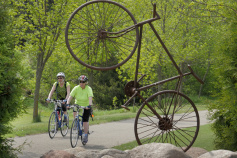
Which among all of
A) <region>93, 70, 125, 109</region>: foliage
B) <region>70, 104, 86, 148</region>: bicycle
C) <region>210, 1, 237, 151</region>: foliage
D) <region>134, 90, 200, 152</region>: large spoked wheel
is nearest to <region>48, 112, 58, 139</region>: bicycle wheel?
<region>70, 104, 86, 148</region>: bicycle

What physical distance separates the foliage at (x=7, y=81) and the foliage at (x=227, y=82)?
4.19m

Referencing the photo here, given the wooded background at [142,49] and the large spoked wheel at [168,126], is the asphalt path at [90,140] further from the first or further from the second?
the wooded background at [142,49]

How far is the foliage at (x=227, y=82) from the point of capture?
7668mm

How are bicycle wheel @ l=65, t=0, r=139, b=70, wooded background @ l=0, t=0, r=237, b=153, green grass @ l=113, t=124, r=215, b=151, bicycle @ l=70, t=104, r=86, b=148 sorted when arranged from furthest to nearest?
bicycle @ l=70, t=104, r=86, b=148 < green grass @ l=113, t=124, r=215, b=151 < wooded background @ l=0, t=0, r=237, b=153 < bicycle wheel @ l=65, t=0, r=139, b=70

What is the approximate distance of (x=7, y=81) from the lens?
253 inches

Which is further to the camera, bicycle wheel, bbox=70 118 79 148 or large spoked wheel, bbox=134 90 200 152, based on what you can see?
bicycle wheel, bbox=70 118 79 148

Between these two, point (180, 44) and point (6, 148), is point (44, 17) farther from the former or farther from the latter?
point (6, 148)

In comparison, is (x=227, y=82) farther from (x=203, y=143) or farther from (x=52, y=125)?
(x=52, y=125)

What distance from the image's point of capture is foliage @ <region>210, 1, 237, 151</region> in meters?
7.67

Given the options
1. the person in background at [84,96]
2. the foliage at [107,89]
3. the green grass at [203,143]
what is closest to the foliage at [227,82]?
the green grass at [203,143]

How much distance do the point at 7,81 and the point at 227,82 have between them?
14.8 feet

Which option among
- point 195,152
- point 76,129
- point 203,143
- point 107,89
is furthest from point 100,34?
point 107,89

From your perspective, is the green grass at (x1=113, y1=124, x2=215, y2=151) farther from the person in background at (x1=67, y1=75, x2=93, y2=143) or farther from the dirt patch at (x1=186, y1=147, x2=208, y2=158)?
the dirt patch at (x1=186, y1=147, x2=208, y2=158)

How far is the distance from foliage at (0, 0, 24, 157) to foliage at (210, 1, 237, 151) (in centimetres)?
419
